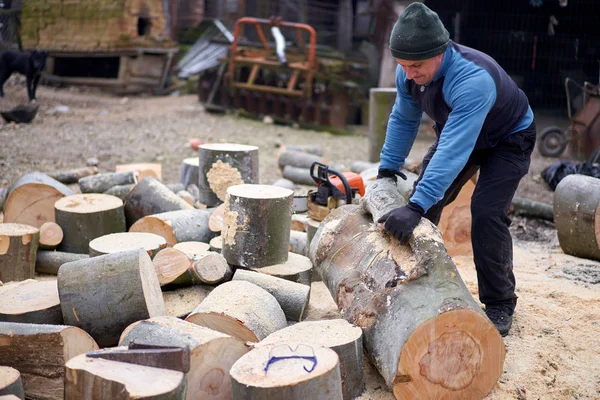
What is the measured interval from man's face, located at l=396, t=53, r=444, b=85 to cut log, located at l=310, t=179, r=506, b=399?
0.77 metres

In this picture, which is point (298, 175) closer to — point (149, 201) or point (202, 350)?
point (149, 201)

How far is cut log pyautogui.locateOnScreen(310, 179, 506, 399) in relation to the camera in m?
2.75

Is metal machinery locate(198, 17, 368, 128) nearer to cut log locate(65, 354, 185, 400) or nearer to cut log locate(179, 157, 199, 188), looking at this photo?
cut log locate(179, 157, 199, 188)

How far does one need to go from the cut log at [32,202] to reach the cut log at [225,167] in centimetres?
111

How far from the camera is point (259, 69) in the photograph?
11883 millimetres

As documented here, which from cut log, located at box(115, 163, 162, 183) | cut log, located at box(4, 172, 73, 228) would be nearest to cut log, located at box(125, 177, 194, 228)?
cut log, located at box(4, 172, 73, 228)

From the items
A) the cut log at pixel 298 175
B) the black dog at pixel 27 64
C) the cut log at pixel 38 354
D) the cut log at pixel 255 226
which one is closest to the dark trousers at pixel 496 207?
the cut log at pixel 255 226

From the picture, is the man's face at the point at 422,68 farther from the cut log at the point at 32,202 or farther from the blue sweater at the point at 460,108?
the cut log at the point at 32,202

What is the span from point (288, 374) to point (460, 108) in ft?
5.09

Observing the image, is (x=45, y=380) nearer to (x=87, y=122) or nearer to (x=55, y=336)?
(x=55, y=336)

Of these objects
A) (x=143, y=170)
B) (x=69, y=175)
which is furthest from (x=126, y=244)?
(x=69, y=175)

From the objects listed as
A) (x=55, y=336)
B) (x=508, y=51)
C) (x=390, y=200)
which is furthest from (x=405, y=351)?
(x=508, y=51)

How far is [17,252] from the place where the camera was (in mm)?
4082

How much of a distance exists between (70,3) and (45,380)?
1431cm
